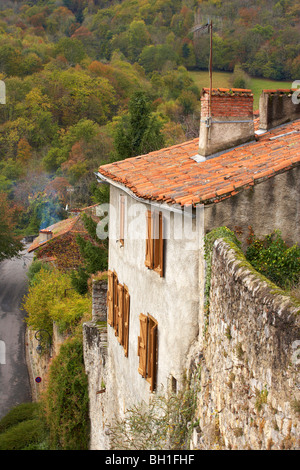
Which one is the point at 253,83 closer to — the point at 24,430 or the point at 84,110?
the point at 84,110

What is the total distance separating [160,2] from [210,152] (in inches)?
4053

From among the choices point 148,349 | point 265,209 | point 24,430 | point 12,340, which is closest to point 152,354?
point 148,349

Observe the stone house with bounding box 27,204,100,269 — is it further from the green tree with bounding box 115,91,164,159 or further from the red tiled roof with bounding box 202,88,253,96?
the red tiled roof with bounding box 202,88,253,96

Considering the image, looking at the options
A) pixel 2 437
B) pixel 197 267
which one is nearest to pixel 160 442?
pixel 197 267

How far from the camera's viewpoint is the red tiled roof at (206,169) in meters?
8.62

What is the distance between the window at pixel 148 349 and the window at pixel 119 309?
4.70ft

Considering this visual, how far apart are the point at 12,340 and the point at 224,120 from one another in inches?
1073

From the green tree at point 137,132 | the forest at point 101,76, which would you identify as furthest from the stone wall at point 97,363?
the forest at point 101,76

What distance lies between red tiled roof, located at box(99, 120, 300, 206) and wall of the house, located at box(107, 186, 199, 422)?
1.52 feet

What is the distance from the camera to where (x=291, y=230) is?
8891 millimetres

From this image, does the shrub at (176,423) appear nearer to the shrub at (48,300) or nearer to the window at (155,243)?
the window at (155,243)

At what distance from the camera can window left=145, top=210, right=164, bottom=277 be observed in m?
9.98
